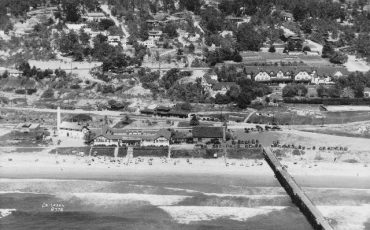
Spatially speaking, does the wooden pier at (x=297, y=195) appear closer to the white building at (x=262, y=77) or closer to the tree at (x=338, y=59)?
the white building at (x=262, y=77)

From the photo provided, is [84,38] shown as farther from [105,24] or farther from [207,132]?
[207,132]

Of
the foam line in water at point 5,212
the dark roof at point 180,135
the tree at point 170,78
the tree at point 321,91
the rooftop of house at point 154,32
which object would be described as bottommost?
the foam line in water at point 5,212

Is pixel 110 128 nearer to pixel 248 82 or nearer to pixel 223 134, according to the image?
pixel 223 134

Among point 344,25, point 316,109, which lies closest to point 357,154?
point 316,109

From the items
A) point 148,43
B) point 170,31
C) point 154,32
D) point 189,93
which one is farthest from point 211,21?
point 189,93

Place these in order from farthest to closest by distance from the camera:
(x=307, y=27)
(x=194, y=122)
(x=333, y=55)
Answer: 1. (x=307, y=27)
2. (x=333, y=55)
3. (x=194, y=122)

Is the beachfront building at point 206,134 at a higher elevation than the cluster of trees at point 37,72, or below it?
below

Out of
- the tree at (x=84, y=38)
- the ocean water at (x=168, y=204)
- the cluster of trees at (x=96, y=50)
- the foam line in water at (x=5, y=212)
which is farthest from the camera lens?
the tree at (x=84, y=38)

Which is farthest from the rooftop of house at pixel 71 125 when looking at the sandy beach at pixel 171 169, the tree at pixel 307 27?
the tree at pixel 307 27
